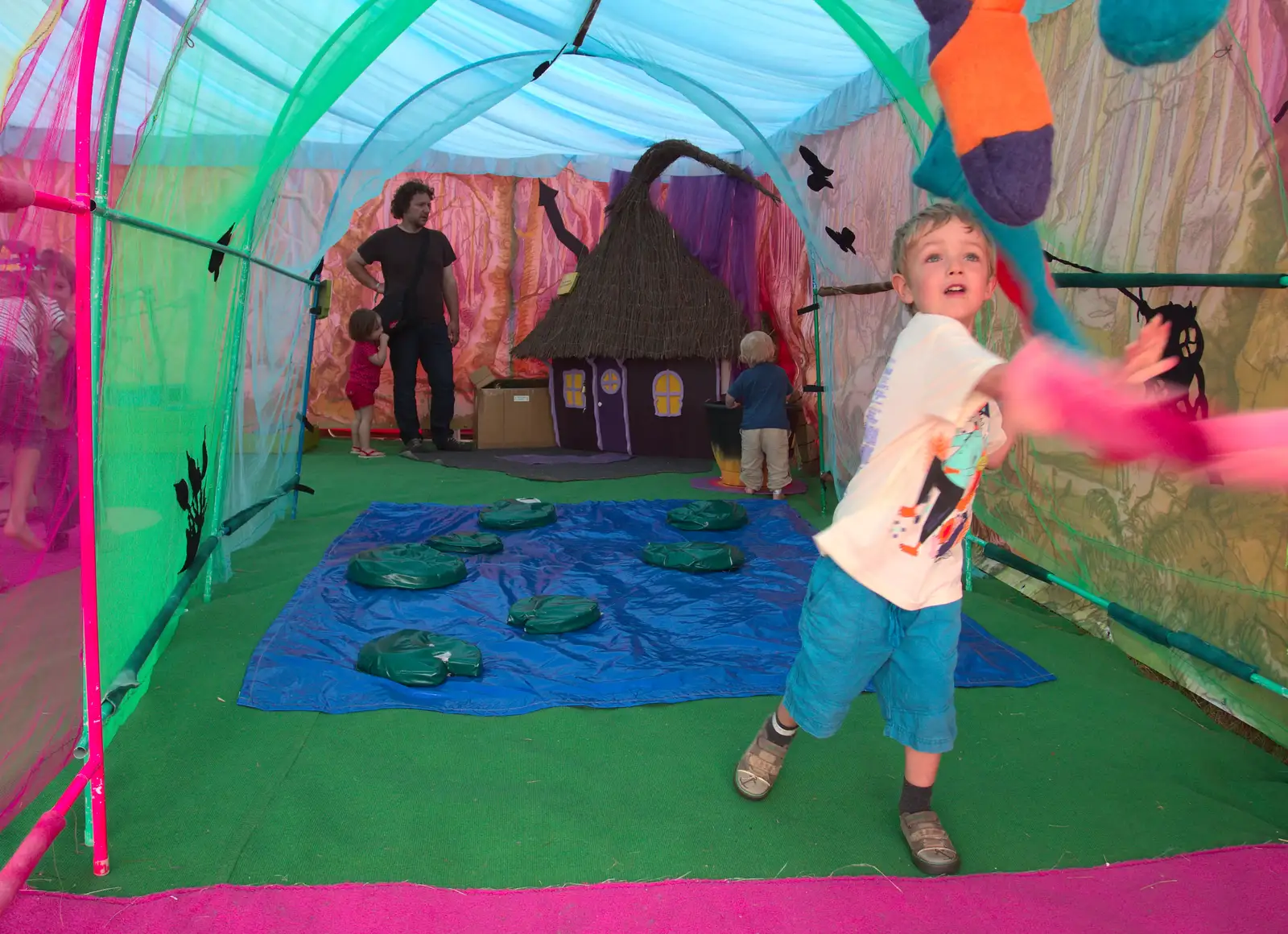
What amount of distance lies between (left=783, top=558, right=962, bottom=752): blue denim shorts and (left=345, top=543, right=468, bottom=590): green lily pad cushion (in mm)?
1974

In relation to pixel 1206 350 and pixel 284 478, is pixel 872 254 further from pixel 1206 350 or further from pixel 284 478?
pixel 284 478

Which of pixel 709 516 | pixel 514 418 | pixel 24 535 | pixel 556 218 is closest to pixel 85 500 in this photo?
pixel 24 535

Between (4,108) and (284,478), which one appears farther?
(284,478)

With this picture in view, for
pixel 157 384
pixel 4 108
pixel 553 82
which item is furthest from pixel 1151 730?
pixel 553 82

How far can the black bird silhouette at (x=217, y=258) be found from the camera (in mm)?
2775

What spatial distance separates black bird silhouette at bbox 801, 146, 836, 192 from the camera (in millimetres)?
4387

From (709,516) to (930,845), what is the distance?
274 cm

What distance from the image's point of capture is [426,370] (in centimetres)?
701

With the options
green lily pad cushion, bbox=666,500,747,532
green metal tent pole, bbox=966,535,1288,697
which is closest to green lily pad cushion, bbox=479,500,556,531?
green lily pad cushion, bbox=666,500,747,532

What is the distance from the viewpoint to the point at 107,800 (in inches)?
78.0

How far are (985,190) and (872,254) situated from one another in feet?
9.27

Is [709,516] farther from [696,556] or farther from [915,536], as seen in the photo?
[915,536]

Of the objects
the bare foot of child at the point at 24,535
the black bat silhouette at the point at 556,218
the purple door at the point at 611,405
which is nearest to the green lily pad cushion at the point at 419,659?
the bare foot of child at the point at 24,535

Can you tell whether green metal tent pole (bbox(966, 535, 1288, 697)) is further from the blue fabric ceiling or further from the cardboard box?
the cardboard box
